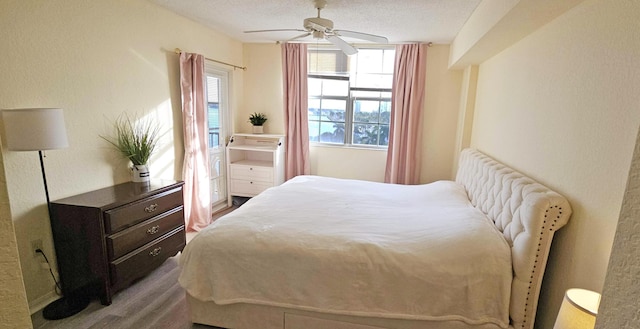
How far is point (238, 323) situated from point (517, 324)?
5.21 feet

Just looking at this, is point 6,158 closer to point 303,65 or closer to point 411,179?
point 303,65

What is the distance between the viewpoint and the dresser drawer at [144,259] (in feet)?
7.16

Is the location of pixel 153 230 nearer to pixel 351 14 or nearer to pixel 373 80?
pixel 351 14

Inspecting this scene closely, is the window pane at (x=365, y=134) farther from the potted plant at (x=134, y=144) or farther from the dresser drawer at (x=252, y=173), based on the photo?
the potted plant at (x=134, y=144)

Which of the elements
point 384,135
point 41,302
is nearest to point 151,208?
point 41,302

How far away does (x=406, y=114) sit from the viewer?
411cm

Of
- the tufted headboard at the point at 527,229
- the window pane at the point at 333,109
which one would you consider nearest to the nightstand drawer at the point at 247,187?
the window pane at the point at 333,109

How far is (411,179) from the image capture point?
4.19 meters

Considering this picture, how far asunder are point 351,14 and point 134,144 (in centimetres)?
236

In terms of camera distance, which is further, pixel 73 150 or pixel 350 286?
pixel 73 150

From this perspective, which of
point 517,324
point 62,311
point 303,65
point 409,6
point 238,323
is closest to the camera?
point 517,324

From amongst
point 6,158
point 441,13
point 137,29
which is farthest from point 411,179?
point 6,158

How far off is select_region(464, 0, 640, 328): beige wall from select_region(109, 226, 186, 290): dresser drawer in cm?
274

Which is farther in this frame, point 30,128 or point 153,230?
point 153,230
